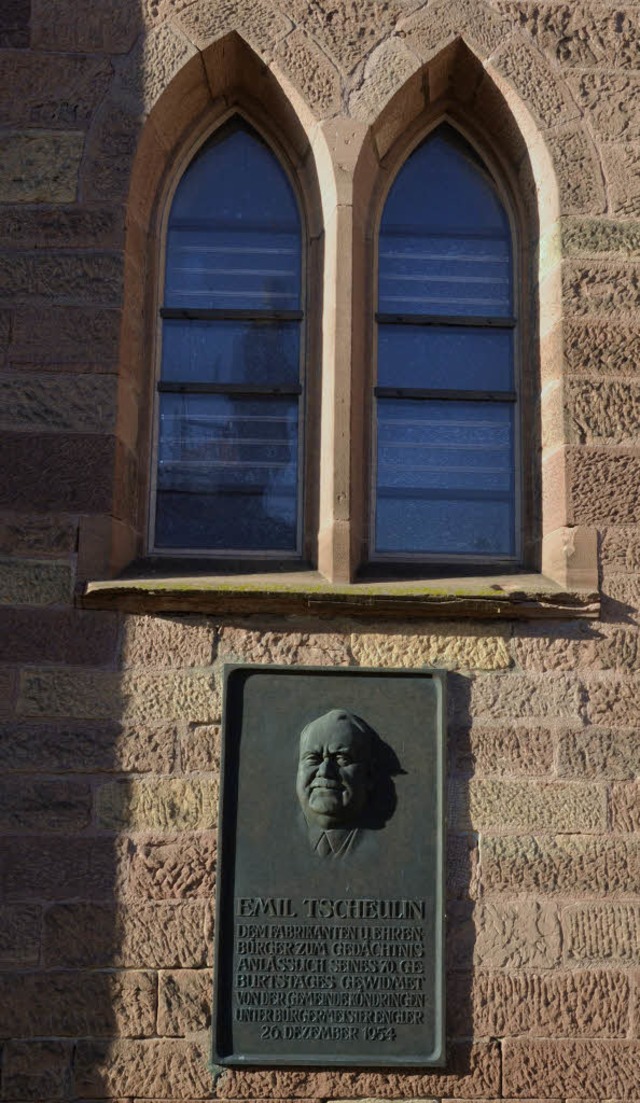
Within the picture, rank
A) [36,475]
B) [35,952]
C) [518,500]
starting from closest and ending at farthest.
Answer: [35,952] < [36,475] < [518,500]

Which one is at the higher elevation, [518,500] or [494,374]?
[494,374]

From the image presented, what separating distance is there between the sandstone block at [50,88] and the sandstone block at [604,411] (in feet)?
6.80

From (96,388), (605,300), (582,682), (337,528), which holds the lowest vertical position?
(582,682)

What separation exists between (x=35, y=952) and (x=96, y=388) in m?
1.92

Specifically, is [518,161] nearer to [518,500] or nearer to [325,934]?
[518,500]

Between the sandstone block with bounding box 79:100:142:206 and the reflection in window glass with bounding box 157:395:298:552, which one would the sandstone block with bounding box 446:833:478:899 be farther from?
the sandstone block with bounding box 79:100:142:206

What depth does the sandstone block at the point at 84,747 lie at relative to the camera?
4.93 m

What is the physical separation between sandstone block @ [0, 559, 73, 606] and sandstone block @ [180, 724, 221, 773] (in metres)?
0.63

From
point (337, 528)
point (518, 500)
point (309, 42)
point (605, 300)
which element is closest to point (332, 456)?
point (337, 528)

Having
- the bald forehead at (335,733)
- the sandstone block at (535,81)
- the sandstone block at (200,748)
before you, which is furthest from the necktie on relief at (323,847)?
the sandstone block at (535,81)

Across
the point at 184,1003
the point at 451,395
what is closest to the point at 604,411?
the point at 451,395

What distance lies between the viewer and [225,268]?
580cm

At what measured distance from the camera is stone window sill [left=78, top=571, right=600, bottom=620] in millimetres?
5039

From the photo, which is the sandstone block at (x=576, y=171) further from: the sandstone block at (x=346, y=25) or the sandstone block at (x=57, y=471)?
the sandstone block at (x=57, y=471)
